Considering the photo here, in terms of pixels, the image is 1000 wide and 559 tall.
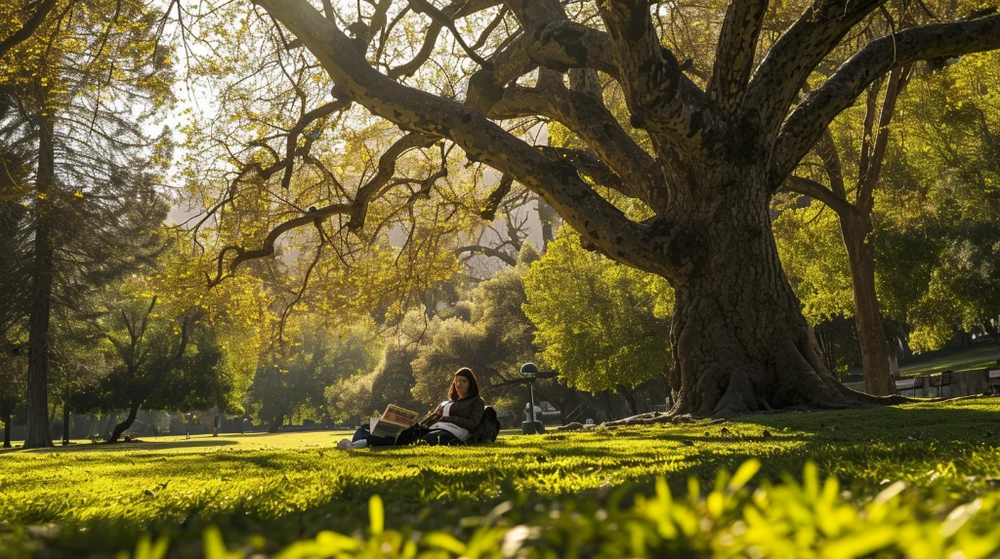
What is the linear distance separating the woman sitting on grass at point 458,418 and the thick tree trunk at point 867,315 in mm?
13749

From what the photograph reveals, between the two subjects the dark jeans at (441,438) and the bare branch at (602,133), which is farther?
the bare branch at (602,133)

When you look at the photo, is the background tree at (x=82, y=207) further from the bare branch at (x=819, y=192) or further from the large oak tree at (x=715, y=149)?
the bare branch at (x=819, y=192)

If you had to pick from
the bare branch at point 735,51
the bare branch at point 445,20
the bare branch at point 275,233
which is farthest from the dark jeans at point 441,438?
the bare branch at point 275,233

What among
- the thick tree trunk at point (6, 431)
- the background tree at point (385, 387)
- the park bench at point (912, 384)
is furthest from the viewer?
the background tree at point (385, 387)

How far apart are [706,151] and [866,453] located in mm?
7981

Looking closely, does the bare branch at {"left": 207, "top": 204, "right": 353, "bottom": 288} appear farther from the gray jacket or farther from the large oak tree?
the gray jacket

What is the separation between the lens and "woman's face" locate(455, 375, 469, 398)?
36.6 ft

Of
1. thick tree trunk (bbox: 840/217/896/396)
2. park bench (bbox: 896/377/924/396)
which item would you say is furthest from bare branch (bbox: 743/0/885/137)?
park bench (bbox: 896/377/924/396)

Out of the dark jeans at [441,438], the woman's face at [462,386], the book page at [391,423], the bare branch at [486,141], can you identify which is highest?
the bare branch at [486,141]

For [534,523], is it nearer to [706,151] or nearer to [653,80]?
[653,80]

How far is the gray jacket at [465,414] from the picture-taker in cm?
1091

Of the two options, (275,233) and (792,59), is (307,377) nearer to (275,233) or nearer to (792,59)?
(275,233)

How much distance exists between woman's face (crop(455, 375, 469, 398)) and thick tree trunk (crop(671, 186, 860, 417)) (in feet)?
13.9

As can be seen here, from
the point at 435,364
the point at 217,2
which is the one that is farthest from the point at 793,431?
the point at 435,364
